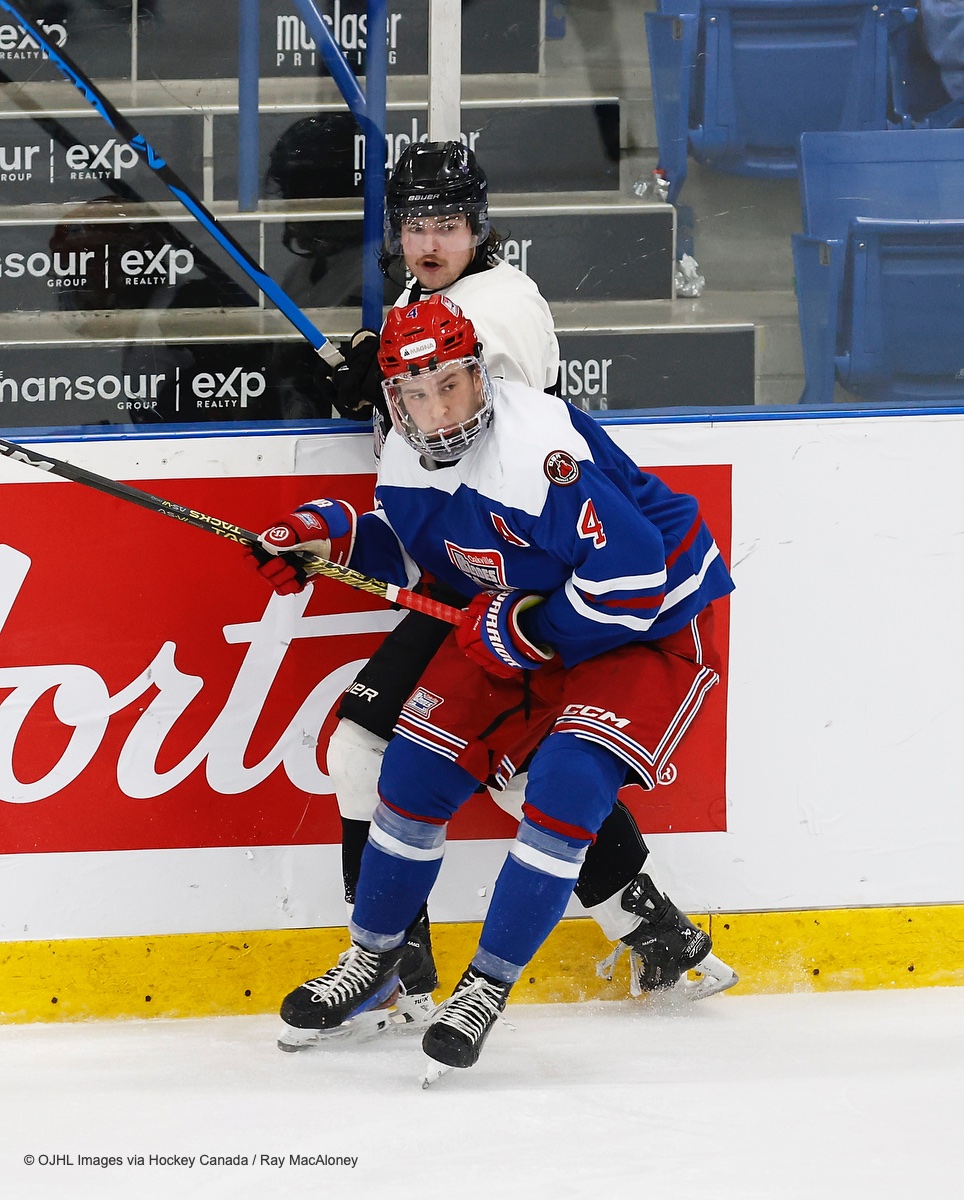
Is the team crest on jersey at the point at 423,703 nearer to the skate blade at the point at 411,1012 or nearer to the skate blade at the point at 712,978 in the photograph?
the skate blade at the point at 411,1012

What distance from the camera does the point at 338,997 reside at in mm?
2209

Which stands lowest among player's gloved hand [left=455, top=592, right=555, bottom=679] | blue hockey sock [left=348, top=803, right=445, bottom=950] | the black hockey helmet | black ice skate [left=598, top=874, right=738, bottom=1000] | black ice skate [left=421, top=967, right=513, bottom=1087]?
black ice skate [left=598, top=874, right=738, bottom=1000]

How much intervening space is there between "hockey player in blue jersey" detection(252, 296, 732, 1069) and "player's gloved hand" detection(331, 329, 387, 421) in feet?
0.59

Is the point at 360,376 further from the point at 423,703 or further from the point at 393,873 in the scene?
the point at 393,873

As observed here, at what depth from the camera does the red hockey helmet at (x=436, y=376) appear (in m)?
A: 1.95

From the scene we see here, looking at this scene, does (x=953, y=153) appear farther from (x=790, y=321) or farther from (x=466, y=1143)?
(x=466, y=1143)

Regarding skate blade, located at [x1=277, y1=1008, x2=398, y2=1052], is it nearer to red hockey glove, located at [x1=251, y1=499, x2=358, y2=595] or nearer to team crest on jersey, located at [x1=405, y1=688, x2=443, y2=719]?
team crest on jersey, located at [x1=405, y1=688, x2=443, y2=719]

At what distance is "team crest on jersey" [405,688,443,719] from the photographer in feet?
7.17

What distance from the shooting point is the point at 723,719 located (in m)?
2.55

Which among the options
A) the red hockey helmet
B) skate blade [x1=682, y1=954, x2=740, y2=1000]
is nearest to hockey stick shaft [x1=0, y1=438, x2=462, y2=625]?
the red hockey helmet

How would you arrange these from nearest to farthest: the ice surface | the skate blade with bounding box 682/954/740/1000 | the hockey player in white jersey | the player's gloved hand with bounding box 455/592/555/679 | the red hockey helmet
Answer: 1. the ice surface
2. the red hockey helmet
3. the player's gloved hand with bounding box 455/592/555/679
4. the hockey player in white jersey
5. the skate blade with bounding box 682/954/740/1000

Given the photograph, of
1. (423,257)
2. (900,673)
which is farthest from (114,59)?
(900,673)

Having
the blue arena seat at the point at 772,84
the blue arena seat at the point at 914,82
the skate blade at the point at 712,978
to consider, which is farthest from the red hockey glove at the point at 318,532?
the blue arena seat at the point at 914,82

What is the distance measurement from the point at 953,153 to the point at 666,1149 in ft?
5.88
